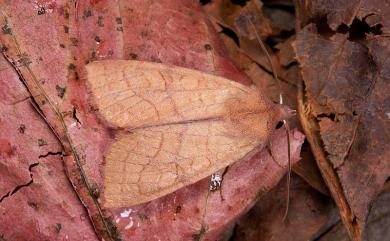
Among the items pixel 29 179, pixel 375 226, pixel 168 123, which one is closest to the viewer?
pixel 29 179

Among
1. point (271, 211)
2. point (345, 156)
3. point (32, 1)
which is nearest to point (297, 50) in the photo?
point (345, 156)

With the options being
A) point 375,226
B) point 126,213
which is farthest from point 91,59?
point 375,226

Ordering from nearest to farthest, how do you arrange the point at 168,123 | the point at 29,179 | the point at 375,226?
the point at 29,179
the point at 168,123
the point at 375,226

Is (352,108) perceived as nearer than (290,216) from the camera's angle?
Yes

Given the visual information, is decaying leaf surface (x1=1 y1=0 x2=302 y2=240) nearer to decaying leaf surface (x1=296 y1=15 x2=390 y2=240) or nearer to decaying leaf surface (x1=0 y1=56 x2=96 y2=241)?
decaying leaf surface (x1=0 y1=56 x2=96 y2=241)

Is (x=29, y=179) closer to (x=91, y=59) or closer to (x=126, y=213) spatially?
(x=126, y=213)

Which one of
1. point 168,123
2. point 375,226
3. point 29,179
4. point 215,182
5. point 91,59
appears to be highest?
point 91,59

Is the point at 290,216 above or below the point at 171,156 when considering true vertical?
below

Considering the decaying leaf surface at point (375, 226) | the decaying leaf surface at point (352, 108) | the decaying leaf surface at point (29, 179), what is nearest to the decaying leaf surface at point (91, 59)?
the decaying leaf surface at point (29, 179)
